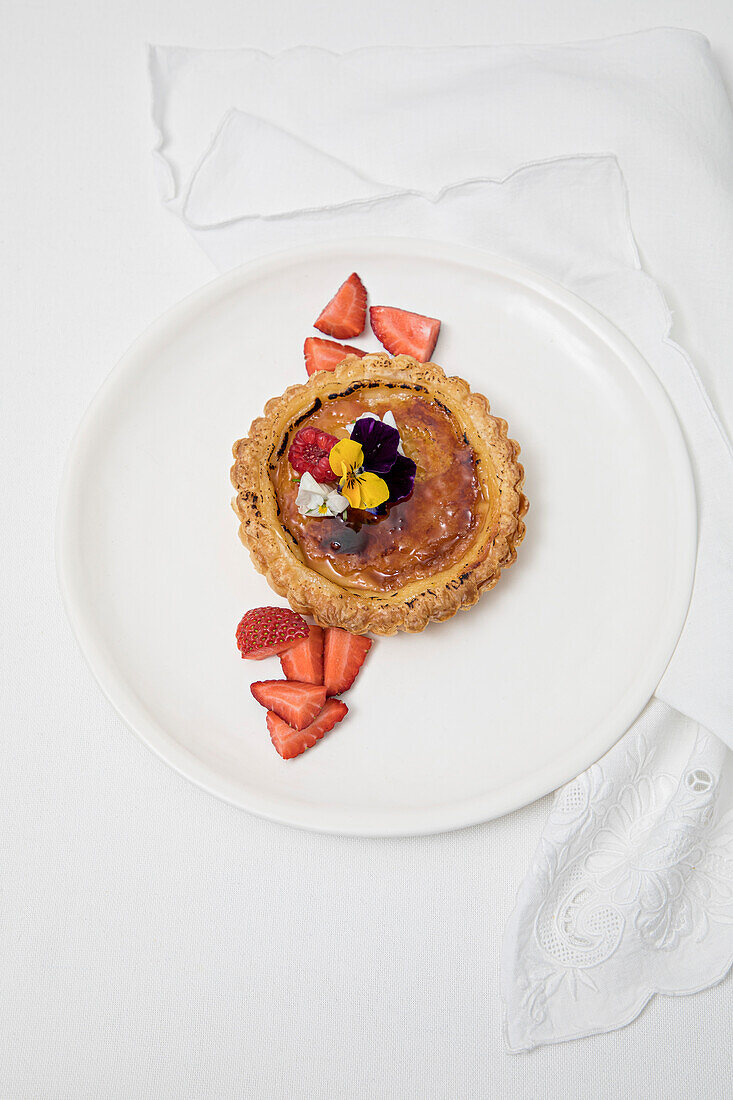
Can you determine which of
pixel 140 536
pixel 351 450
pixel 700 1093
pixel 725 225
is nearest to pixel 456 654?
pixel 351 450

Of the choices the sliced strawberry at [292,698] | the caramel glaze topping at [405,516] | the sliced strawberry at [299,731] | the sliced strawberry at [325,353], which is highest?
the sliced strawberry at [325,353]

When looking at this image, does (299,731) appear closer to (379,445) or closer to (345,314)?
(379,445)

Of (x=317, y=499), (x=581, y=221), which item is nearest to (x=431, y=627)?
(x=317, y=499)

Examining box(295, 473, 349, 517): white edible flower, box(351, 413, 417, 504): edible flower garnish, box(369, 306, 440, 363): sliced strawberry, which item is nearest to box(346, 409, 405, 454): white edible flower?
box(351, 413, 417, 504): edible flower garnish

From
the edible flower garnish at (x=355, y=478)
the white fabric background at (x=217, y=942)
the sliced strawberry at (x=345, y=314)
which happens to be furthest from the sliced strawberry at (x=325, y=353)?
the white fabric background at (x=217, y=942)

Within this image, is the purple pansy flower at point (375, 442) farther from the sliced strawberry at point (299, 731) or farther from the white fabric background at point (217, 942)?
the white fabric background at point (217, 942)

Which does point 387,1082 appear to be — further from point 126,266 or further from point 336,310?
point 126,266
